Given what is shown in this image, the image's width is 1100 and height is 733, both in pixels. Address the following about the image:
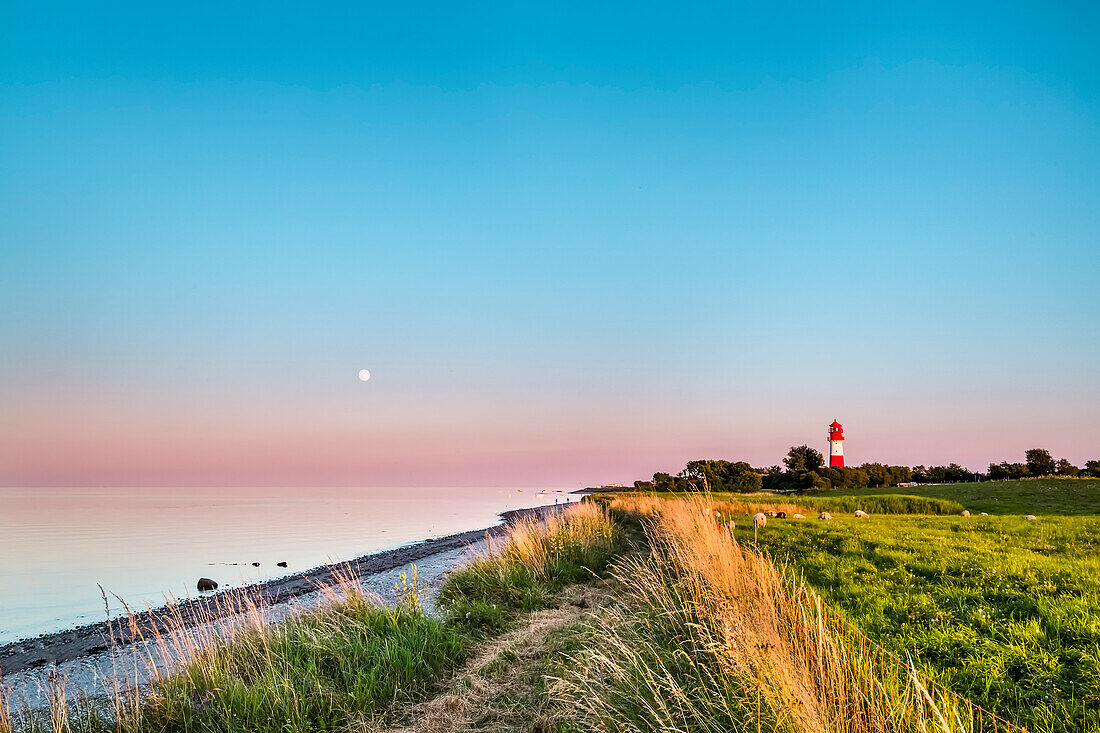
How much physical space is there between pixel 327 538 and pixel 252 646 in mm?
27297

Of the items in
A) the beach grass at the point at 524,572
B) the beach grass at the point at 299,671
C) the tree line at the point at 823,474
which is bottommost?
the tree line at the point at 823,474

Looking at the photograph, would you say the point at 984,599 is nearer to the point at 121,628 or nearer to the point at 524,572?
the point at 524,572

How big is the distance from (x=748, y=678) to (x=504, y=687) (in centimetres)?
347

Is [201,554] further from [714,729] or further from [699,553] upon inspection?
[714,729]

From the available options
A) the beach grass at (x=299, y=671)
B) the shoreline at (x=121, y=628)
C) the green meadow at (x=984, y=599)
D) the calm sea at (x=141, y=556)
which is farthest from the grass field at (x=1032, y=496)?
the calm sea at (x=141, y=556)

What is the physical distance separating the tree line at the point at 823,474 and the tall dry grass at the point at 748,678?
135ft

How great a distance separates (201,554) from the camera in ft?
79.8

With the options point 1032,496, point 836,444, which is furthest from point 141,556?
point 836,444

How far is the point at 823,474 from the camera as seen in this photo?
53.8 m

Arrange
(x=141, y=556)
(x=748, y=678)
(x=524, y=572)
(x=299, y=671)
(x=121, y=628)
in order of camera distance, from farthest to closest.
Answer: (x=141, y=556) < (x=121, y=628) < (x=524, y=572) < (x=299, y=671) < (x=748, y=678)

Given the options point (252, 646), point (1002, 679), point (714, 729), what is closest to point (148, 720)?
point (252, 646)

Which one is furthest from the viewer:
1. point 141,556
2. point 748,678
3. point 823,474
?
point 823,474

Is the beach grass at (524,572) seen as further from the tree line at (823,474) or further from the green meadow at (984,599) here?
the tree line at (823,474)

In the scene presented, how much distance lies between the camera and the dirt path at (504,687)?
216 inches
